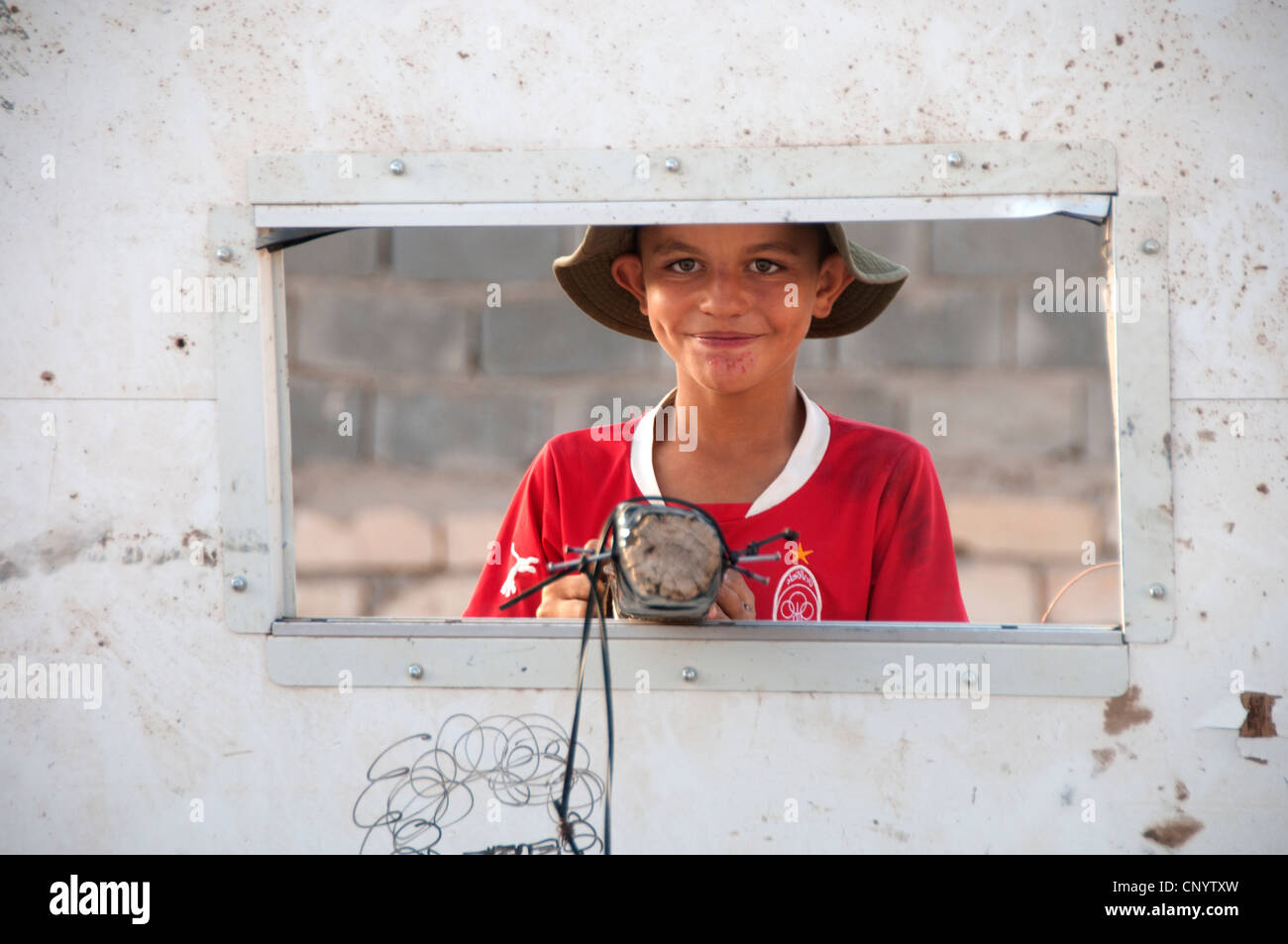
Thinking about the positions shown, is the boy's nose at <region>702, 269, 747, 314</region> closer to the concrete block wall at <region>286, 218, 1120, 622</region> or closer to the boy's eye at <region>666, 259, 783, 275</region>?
the boy's eye at <region>666, 259, 783, 275</region>

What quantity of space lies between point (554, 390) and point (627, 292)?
4.74ft

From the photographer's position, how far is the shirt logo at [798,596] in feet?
6.73

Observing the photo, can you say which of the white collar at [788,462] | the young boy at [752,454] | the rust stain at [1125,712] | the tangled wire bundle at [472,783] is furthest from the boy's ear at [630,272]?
the rust stain at [1125,712]

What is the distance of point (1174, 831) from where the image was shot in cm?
153

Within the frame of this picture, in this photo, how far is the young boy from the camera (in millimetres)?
1976

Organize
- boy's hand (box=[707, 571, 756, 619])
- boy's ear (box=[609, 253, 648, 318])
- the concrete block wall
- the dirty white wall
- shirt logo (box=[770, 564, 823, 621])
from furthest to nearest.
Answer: the concrete block wall, boy's ear (box=[609, 253, 648, 318]), shirt logo (box=[770, 564, 823, 621]), boy's hand (box=[707, 571, 756, 619]), the dirty white wall

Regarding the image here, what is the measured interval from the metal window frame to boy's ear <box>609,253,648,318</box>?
0.61 m

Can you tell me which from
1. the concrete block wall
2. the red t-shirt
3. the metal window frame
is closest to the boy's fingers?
the metal window frame

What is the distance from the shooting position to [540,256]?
381 centimetres

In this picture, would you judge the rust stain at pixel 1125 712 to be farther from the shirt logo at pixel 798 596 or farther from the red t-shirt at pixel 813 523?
the shirt logo at pixel 798 596

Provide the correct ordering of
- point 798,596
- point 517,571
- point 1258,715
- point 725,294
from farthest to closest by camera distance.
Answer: point 517,571 < point 798,596 < point 725,294 < point 1258,715

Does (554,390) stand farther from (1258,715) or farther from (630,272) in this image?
(1258,715)

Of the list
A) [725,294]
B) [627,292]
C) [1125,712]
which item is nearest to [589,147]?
[725,294]

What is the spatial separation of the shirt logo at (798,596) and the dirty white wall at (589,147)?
487 millimetres
